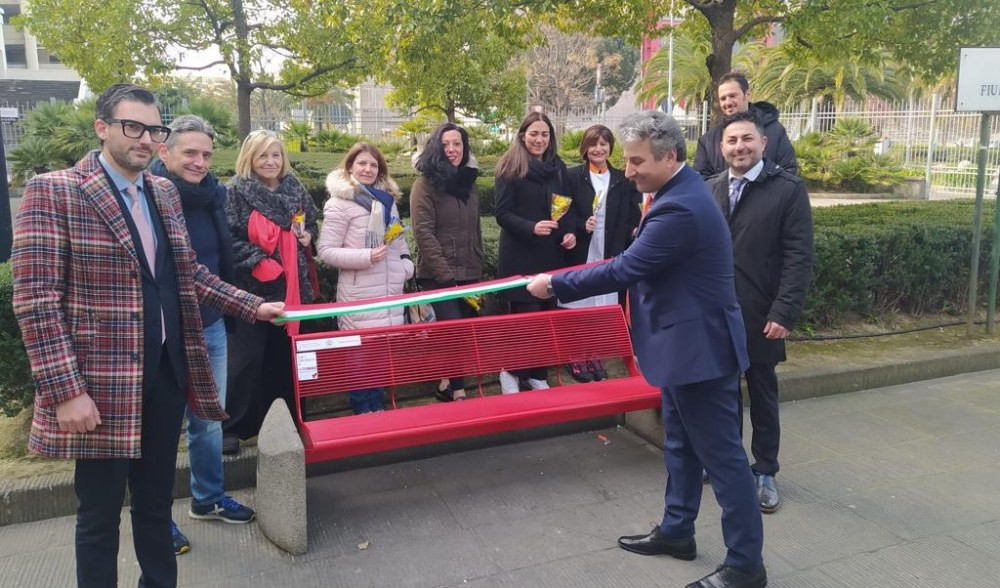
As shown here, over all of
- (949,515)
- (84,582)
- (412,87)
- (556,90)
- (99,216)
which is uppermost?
(556,90)

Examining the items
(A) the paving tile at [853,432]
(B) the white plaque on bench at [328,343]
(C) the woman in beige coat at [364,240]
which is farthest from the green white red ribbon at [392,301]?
(A) the paving tile at [853,432]

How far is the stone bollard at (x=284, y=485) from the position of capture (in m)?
3.57

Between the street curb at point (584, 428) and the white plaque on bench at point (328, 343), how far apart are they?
709 mm

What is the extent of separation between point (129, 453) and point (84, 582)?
0.51m

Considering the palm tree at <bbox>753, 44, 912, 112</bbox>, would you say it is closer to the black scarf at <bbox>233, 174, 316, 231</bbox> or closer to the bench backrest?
the bench backrest

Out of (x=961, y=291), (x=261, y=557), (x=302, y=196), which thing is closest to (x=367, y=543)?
(x=261, y=557)

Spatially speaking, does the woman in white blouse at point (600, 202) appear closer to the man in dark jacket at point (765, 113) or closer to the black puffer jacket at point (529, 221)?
the black puffer jacket at point (529, 221)

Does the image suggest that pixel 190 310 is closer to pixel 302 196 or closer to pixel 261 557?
pixel 261 557

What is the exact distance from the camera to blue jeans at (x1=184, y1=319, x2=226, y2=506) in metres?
3.78

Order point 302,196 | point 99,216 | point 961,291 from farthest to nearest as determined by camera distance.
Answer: point 961,291
point 302,196
point 99,216

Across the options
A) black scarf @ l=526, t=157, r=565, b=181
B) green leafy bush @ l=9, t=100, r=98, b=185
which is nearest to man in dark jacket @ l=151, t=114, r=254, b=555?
black scarf @ l=526, t=157, r=565, b=181

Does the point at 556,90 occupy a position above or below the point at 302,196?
above

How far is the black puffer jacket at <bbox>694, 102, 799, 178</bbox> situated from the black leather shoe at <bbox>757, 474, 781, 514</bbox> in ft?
5.67

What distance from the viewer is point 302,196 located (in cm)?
445
